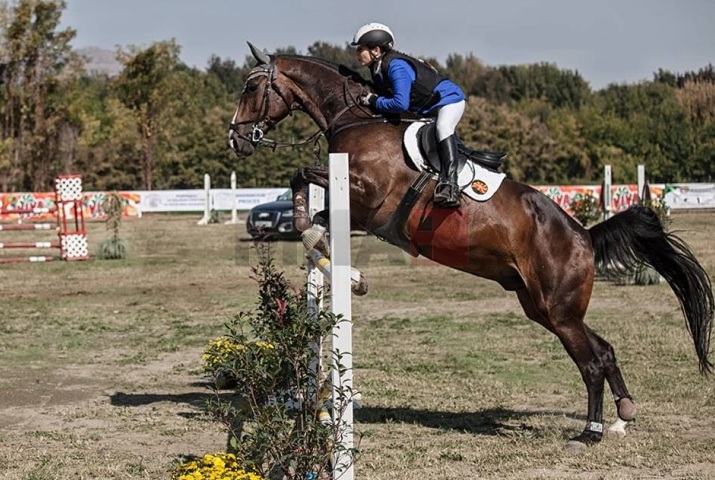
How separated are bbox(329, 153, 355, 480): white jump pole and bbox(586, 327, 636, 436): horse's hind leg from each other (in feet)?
8.85

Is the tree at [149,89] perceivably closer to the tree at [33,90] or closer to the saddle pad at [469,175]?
the tree at [33,90]

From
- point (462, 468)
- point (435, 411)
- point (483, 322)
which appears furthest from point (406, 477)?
point (483, 322)

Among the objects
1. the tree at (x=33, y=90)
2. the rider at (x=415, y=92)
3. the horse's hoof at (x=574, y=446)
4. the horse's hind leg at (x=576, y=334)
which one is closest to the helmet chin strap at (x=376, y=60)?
the rider at (x=415, y=92)

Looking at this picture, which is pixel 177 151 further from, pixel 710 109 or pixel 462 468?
pixel 462 468

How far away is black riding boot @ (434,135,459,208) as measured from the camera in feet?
20.4

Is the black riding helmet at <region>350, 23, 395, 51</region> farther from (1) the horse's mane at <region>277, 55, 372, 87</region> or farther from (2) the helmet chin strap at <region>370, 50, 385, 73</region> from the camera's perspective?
(1) the horse's mane at <region>277, 55, 372, 87</region>

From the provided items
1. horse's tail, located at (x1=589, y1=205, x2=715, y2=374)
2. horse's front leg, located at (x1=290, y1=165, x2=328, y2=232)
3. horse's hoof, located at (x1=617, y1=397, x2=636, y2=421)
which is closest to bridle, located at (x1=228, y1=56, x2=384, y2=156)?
horse's front leg, located at (x1=290, y1=165, x2=328, y2=232)

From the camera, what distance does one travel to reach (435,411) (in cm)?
729

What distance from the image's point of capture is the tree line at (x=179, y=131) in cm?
4584

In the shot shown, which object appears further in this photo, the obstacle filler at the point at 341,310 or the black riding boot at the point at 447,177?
the black riding boot at the point at 447,177

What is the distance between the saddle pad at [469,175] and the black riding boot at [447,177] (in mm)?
103

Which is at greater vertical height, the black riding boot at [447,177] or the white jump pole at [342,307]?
the black riding boot at [447,177]

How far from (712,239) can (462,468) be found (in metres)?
20.9

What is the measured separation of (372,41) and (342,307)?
248 cm
